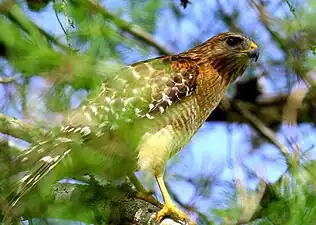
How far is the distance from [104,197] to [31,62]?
160 cm

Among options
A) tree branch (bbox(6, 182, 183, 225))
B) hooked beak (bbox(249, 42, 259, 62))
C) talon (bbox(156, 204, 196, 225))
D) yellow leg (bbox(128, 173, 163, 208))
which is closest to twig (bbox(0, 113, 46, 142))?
tree branch (bbox(6, 182, 183, 225))

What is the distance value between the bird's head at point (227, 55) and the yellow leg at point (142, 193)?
99 centimetres

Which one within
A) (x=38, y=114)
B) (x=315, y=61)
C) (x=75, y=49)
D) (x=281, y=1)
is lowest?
(x=38, y=114)

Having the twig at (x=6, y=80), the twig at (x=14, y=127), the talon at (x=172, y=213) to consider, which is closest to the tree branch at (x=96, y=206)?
the talon at (x=172, y=213)

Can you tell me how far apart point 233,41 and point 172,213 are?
1.44 meters

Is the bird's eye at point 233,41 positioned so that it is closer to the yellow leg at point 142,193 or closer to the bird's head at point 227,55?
the bird's head at point 227,55

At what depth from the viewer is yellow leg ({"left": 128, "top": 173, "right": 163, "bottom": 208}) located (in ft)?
12.3

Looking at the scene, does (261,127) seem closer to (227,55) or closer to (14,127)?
(227,55)

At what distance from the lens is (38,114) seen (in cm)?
203

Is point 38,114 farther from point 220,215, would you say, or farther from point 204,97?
point 204,97

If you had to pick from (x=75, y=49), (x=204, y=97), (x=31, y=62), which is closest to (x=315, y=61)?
(x=204, y=97)

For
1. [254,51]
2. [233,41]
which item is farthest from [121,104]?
[233,41]

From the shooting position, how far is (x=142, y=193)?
379 cm

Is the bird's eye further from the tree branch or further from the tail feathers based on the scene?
the tail feathers
